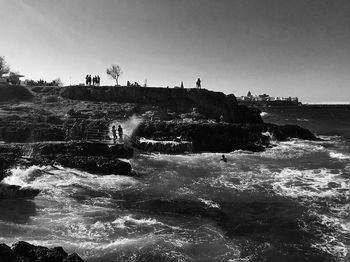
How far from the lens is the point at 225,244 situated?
16.2m

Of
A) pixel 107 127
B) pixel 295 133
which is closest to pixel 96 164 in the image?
pixel 107 127

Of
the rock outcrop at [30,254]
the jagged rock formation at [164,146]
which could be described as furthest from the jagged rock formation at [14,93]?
the rock outcrop at [30,254]

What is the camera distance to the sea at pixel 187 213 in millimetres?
15422

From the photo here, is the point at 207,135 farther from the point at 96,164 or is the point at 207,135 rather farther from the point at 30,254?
the point at 30,254

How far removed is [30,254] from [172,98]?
2207 inches

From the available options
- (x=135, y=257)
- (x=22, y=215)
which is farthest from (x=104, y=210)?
(x=135, y=257)

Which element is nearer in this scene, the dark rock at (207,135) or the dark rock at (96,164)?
the dark rock at (96,164)

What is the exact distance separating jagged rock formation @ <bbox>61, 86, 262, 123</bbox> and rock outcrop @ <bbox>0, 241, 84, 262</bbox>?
5260 centimetres

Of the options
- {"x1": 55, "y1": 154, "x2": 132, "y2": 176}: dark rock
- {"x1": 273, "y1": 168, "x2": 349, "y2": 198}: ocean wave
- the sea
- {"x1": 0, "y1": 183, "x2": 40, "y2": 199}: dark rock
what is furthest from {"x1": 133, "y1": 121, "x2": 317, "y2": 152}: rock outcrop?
{"x1": 0, "y1": 183, "x2": 40, "y2": 199}: dark rock

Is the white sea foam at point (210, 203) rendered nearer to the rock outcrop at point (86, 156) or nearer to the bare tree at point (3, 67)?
the rock outcrop at point (86, 156)

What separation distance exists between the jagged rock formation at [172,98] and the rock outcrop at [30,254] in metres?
52.6

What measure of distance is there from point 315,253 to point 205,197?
29.1ft

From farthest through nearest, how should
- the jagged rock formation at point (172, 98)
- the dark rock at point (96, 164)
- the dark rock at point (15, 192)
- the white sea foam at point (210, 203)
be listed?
the jagged rock formation at point (172, 98) → the dark rock at point (96, 164) → the dark rock at point (15, 192) → the white sea foam at point (210, 203)

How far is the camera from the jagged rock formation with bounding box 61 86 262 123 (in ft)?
211
